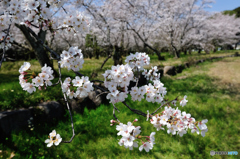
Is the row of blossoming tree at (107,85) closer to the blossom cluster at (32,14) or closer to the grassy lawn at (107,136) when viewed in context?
the blossom cluster at (32,14)

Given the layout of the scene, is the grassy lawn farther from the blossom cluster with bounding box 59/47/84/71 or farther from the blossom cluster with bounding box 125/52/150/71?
the blossom cluster with bounding box 59/47/84/71

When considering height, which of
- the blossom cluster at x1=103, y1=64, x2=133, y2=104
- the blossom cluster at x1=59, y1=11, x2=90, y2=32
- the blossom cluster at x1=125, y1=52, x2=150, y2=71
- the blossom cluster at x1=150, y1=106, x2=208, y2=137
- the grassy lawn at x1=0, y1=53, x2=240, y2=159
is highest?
the blossom cluster at x1=59, y1=11, x2=90, y2=32

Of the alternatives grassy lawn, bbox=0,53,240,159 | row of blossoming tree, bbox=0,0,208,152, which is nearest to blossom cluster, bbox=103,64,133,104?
row of blossoming tree, bbox=0,0,208,152

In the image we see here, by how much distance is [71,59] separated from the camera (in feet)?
4.56

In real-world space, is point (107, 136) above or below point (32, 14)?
below

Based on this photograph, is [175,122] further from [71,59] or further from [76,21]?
[76,21]

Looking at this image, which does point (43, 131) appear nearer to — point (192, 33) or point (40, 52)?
point (40, 52)

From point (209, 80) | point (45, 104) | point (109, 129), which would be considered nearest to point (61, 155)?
point (109, 129)

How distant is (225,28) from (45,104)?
25.0 metres

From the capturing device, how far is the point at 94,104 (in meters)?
3.82

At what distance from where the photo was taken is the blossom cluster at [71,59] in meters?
1.36

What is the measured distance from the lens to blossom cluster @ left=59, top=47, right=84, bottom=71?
4.47 ft

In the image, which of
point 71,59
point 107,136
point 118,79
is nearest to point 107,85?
point 118,79

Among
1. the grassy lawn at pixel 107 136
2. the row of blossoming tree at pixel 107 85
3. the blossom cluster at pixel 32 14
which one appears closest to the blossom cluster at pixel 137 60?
the row of blossoming tree at pixel 107 85
